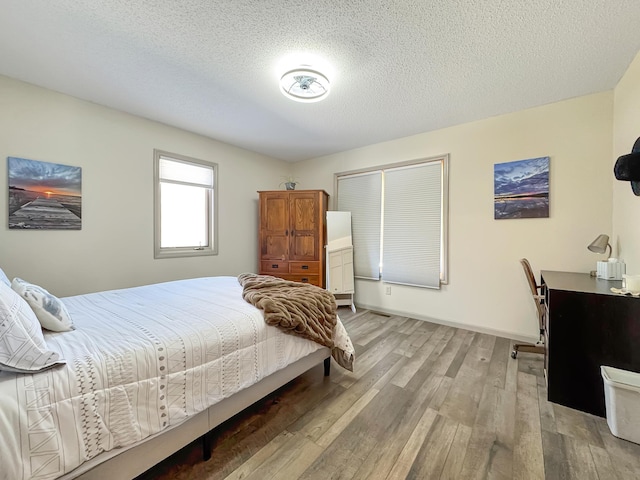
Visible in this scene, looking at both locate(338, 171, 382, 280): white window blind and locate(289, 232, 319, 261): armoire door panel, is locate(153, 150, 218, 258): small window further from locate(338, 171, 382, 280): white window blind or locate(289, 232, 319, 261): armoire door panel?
locate(338, 171, 382, 280): white window blind

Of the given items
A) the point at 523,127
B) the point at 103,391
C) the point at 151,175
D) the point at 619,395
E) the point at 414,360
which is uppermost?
the point at 523,127

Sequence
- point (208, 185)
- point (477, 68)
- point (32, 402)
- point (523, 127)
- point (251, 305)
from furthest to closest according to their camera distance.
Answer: point (208, 185) → point (523, 127) → point (477, 68) → point (251, 305) → point (32, 402)

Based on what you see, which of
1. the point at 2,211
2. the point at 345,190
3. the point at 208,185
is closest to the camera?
the point at 2,211

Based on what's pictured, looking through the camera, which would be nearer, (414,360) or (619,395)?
(619,395)

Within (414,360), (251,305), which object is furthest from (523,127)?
(251,305)

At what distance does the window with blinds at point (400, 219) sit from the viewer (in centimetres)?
338

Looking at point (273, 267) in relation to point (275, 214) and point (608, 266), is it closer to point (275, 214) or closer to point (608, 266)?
point (275, 214)

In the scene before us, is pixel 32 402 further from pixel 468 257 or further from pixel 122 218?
pixel 468 257

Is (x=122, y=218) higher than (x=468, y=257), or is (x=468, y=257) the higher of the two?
(x=122, y=218)

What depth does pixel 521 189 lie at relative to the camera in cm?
280

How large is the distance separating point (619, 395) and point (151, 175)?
450 centimetres

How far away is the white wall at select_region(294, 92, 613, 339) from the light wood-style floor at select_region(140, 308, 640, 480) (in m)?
0.88

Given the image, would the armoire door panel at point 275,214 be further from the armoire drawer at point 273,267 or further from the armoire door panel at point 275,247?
the armoire drawer at point 273,267

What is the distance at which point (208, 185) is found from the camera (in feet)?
12.3
